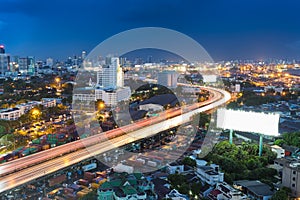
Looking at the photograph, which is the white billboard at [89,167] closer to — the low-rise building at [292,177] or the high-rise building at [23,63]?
the low-rise building at [292,177]

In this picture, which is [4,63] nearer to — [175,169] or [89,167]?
[89,167]

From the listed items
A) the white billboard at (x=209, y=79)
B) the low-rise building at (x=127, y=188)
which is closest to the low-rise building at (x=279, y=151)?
the low-rise building at (x=127, y=188)

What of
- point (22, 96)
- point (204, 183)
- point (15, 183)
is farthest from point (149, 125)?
point (22, 96)

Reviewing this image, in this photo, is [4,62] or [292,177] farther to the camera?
[4,62]

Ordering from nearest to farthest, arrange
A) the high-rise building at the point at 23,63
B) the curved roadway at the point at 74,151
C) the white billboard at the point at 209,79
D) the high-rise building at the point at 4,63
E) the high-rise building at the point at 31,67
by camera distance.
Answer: the curved roadway at the point at 74,151 → the white billboard at the point at 209,79 → the high-rise building at the point at 4,63 → the high-rise building at the point at 31,67 → the high-rise building at the point at 23,63

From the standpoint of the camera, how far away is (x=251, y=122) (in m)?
3.97

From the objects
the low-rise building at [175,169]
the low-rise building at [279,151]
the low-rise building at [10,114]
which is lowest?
the low-rise building at [175,169]

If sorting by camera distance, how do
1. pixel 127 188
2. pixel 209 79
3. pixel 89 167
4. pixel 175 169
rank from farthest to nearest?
pixel 209 79 < pixel 89 167 < pixel 175 169 < pixel 127 188

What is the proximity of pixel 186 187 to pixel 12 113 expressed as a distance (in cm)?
445

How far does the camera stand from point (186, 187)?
2865 millimetres

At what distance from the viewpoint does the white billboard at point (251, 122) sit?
382 cm

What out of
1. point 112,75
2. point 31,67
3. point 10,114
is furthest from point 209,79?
point 10,114

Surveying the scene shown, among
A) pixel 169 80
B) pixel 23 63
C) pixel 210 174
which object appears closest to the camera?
pixel 210 174

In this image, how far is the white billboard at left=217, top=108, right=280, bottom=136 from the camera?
151 inches
